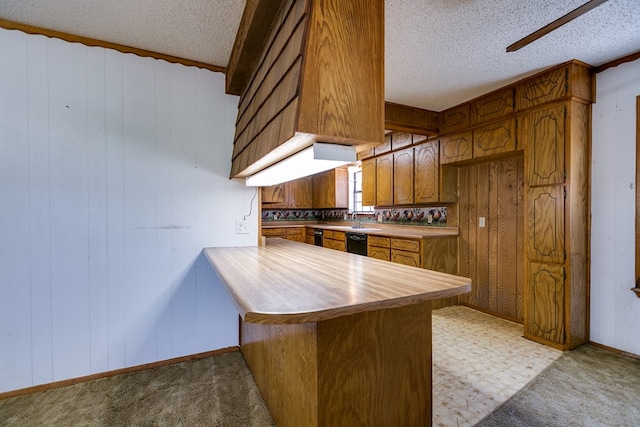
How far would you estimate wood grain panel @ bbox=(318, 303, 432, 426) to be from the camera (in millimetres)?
1189

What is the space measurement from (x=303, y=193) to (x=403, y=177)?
272 centimetres

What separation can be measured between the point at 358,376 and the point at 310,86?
1.18 metres

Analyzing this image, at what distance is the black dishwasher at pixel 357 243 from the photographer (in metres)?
4.41

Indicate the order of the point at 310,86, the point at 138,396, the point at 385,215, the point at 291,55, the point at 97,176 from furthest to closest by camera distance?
the point at 385,215
the point at 97,176
the point at 138,396
the point at 291,55
the point at 310,86

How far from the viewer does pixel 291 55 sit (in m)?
1.23

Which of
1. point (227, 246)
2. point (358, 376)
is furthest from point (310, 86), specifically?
point (227, 246)

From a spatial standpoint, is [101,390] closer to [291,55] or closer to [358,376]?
[358,376]

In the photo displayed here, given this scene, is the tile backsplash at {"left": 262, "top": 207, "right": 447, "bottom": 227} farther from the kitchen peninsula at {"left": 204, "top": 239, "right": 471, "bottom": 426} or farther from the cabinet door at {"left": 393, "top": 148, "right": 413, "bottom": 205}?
the kitchen peninsula at {"left": 204, "top": 239, "right": 471, "bottom": 426}

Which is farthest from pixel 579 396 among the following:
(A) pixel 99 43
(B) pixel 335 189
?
(B) pixel 335 189

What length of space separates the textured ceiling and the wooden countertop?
1.59 meters

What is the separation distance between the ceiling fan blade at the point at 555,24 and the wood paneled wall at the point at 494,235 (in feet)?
4.92

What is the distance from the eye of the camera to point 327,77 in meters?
1.13

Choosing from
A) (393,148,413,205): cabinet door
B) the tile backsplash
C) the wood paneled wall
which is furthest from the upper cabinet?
the tile backsplash

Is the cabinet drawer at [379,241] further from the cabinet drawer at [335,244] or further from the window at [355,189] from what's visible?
the window at [355,189]
